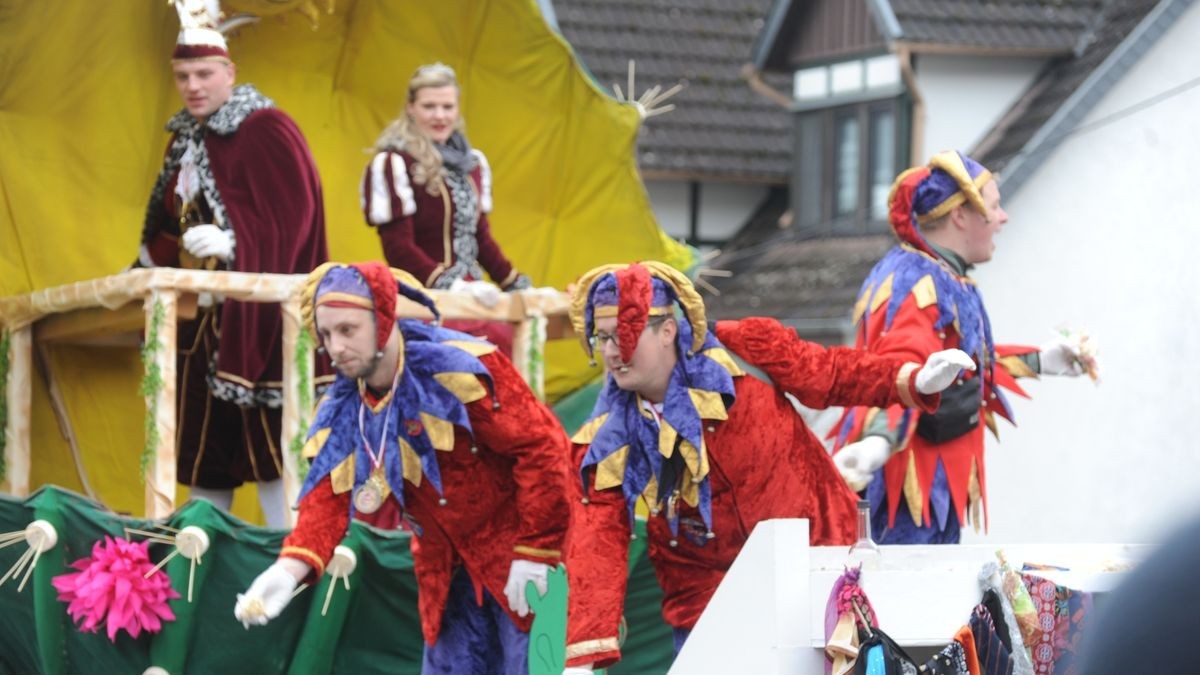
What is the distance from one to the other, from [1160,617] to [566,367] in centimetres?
693

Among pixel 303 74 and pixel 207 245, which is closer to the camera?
pixel 207 245

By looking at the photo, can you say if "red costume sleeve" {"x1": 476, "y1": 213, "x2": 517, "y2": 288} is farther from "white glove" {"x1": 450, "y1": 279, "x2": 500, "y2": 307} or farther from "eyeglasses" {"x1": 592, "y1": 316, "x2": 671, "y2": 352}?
"eyeglasses" {"x1": 592, "y1": 316, "x2": 671, "y2": 352}

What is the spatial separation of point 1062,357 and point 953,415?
16.1 inches

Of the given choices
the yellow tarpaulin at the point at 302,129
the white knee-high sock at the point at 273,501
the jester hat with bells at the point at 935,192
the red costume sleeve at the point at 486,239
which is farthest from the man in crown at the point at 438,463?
the yellow tarpaulin at the point at 302,129

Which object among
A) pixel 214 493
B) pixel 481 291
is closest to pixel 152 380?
pixel 214 493

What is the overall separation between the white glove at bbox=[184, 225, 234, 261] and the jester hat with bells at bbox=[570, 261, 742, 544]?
2.33m

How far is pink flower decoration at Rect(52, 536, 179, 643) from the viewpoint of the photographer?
5488mm

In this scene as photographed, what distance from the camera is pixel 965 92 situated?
45.7ft

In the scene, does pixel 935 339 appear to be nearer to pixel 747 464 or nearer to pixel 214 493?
pixel 747 464

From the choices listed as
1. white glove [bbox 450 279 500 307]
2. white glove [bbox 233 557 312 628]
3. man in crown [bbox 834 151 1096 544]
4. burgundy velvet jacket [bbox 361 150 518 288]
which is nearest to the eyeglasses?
white glove [bbox 233 557 312 628]

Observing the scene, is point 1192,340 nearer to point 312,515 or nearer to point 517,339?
point 517,339

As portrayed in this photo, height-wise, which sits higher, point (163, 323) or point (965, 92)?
point (965, 92)

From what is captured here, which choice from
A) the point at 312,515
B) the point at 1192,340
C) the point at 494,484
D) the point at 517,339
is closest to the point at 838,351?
the point at 494,484

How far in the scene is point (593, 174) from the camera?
8.41 m
